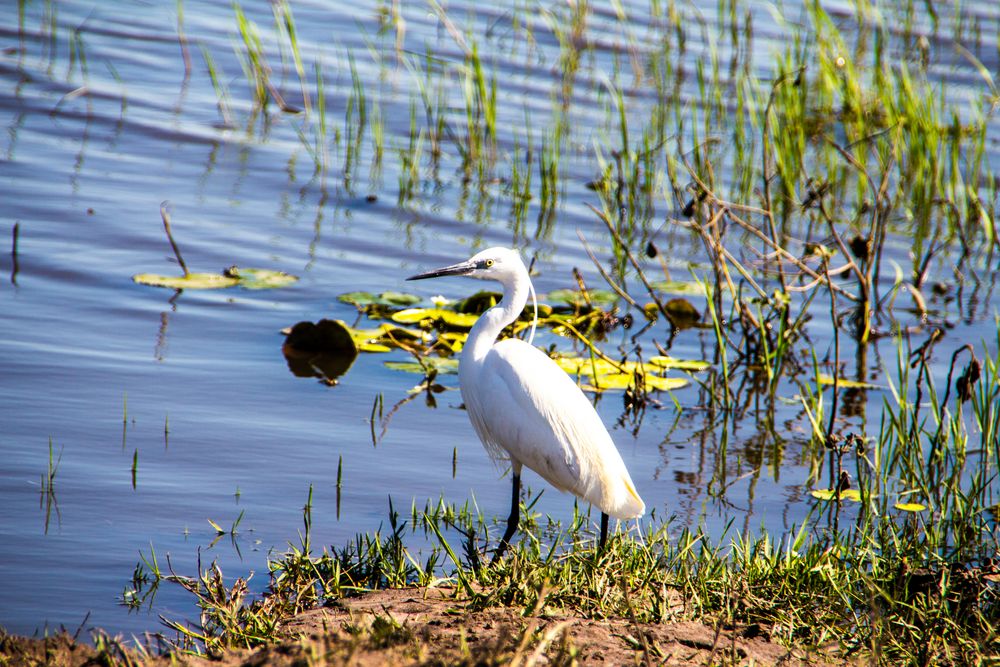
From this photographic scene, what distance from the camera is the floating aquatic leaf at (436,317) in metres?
5.71

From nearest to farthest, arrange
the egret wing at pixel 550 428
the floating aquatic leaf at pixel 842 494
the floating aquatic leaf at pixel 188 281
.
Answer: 1. the egret wing at pixel 550 428
2. the floating aquatic leaf at pixel 842 494
3. the floating aquatic leaf at pixel 188 281

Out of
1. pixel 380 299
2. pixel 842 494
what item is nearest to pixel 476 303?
pixel 380 299

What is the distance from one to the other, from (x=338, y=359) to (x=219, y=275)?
117 cm

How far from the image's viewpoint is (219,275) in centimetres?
627

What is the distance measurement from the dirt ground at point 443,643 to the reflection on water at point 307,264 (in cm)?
53

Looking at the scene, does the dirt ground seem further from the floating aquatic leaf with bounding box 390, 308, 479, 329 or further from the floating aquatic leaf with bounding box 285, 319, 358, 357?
the floating aquatic leaf with bounding box 390, 308, 479, 329

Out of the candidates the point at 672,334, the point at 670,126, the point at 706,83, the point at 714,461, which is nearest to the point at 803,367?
the point at 672,334

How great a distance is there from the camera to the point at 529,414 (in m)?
3.71

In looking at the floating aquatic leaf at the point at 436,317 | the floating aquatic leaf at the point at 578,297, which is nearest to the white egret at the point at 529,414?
the floating aquatic leaf at the point at 436,317

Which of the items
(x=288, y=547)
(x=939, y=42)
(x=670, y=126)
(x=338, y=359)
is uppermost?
(x=939, y=42)

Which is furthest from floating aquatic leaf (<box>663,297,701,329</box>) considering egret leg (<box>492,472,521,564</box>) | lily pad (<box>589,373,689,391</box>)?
egret leg (<box>492,472,521,564</box>)

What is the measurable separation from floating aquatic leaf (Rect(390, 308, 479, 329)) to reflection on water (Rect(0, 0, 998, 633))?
0.89 ft

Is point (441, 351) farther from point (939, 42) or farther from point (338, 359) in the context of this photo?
point (939, 42)

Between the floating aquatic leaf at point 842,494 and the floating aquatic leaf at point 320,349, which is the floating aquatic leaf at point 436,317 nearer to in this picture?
the floating aquatic leaf at point 320,349
